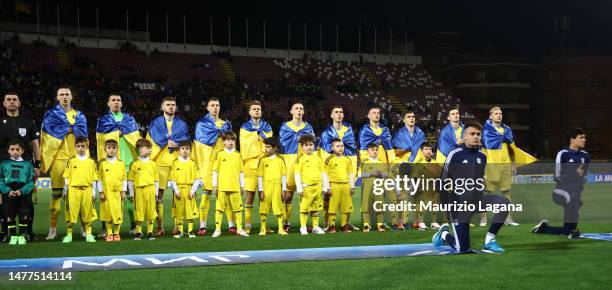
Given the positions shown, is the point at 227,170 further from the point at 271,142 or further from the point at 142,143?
the point at 142,143

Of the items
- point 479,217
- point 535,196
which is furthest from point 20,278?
point 535,196

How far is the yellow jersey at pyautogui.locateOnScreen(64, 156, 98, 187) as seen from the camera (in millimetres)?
9773

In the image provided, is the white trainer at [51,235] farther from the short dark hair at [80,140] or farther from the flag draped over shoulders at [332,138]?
the flag draped over shoulders at [332,138]

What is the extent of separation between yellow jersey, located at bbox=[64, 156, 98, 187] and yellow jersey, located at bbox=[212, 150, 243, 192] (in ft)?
6.45

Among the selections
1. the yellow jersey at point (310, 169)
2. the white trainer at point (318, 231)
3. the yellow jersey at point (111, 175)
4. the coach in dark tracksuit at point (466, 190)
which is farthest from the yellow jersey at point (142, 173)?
the coach in dark tracksuit at point (466, 190)

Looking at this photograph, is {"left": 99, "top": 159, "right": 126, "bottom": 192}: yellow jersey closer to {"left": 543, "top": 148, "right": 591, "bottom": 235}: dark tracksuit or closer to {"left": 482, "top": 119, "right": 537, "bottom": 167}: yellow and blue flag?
{"left": 482, "top": 119, "right": 537, "bottom": 167}: yellow and blue flag

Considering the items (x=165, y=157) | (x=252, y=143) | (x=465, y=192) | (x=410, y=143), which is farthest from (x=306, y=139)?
(x=465, y=192)

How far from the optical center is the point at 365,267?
7.12 m

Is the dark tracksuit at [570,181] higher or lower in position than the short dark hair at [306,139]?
lower

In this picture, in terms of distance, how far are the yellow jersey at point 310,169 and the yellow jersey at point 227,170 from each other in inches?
40.4

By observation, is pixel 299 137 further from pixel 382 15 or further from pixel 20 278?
pixel 382 15

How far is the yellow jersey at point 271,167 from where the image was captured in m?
10.8

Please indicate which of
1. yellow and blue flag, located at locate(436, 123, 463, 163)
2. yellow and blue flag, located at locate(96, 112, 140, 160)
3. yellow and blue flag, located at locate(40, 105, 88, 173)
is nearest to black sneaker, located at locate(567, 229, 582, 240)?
yellow and blue flag, located at locate(436, 123, 463, 163)

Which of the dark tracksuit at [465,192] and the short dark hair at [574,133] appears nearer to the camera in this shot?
the dark tracksuit at [465,192]
